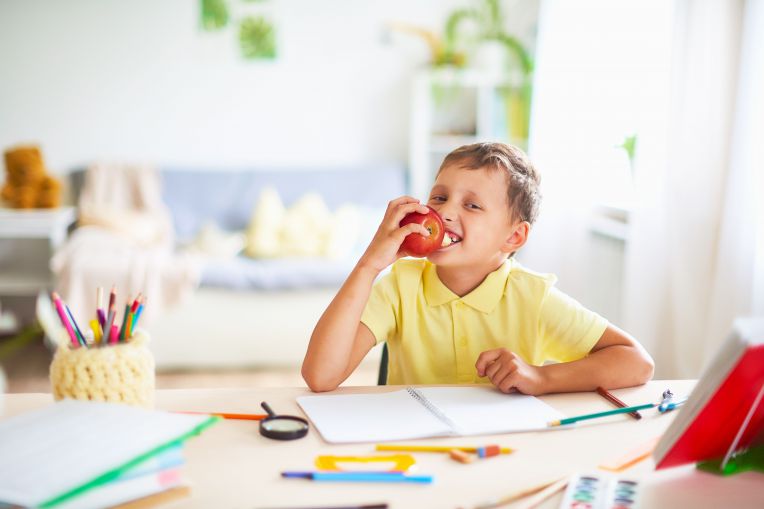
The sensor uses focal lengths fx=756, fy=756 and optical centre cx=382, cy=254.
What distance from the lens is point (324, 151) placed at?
15.3 ft

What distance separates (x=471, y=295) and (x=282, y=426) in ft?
1.68

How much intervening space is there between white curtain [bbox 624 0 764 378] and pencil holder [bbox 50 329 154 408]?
6.22 feet

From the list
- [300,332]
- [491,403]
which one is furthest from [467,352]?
[300,332]

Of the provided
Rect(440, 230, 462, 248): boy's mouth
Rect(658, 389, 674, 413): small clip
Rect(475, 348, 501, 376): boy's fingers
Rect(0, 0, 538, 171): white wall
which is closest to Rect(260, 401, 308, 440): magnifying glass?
Rect(475, 348, 501, 376): boy's fingers

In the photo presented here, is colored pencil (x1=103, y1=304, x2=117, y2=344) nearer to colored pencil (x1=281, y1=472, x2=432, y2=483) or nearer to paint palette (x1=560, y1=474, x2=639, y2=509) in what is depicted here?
colored pencil (x1=281, y1=472, x2=432, y2=483)

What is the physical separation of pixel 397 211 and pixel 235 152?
3.48 meters

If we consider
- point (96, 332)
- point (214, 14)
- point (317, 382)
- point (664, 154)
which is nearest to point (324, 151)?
point (214, 14)

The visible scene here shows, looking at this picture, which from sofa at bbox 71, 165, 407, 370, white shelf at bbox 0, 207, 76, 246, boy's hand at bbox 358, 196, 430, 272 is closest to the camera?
boy's hand at bbox 358, 196, 430, 272

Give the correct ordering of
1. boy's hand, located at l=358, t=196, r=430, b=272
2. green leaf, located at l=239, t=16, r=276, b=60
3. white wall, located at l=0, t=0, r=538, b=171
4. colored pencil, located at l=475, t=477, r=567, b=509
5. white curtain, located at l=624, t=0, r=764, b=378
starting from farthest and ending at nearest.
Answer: green leaf, located at l=239, t=16, r=276, b=60 → white wall, located at l=0, t=0, r=538, b=171 → white curtain, located at l=624, t=0, r=764, b=378 → boy's hand, located at l=358, t=196, r=430, b=272 → colored pencil, located at l=475, t=477, r=567, b=509

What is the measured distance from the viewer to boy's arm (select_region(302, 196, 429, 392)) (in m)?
1.26

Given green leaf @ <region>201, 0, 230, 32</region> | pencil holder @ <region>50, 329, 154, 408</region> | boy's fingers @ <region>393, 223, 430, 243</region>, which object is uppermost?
green leaf @ <region>201, 0, 230, 32</region>

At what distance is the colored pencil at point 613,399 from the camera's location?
1.13 m

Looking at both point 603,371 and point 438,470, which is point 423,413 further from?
point 603,371

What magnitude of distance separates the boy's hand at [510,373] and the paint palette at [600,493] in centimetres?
28
